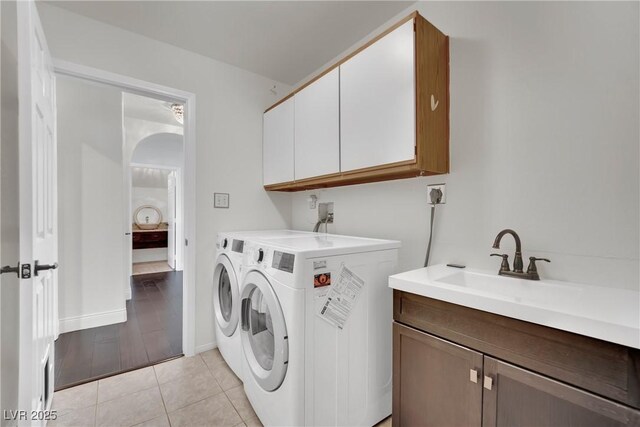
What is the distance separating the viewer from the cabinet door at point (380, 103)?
1.34 meters

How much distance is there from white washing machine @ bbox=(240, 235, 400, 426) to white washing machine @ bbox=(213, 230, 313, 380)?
19cm

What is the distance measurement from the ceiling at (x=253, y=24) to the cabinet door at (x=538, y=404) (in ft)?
6.55

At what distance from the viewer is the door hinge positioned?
971 mm

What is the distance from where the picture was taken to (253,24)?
191cm

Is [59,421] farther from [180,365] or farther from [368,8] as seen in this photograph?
[368,8]

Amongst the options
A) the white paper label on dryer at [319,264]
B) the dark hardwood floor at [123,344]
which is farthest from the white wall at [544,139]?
the dark hardwood floor at [123,344]

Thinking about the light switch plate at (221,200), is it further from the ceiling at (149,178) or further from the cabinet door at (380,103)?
the ceiling at (149,178)

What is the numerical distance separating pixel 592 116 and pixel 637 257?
0.55 m

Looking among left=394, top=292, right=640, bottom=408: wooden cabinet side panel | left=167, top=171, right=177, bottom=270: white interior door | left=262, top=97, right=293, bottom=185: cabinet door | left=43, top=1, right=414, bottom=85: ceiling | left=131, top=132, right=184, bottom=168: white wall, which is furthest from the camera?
left=167, top=171, right=177, bottom=270: white interior door

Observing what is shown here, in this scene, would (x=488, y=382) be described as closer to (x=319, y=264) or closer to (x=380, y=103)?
(x=319, y=264)

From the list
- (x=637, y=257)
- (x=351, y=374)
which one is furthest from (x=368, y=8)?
→ (x=351, y=374)

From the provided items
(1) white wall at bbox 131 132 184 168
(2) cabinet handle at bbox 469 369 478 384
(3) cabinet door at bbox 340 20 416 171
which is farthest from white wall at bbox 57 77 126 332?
(2) cabinet handle at bbox 469 369 478 384

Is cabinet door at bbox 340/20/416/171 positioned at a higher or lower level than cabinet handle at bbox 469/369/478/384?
higher

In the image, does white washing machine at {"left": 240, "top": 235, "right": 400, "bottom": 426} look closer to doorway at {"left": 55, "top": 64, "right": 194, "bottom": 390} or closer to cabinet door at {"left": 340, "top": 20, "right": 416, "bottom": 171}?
cabinet door at {"left": 340, "top": 20, "right": 416, "bottom": 171}
